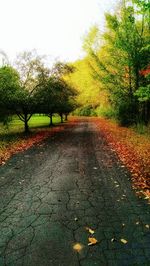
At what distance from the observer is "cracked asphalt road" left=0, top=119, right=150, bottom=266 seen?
3.83 meters

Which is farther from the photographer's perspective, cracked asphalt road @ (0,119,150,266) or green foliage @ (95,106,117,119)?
green foliage @ (95,106,117,119)

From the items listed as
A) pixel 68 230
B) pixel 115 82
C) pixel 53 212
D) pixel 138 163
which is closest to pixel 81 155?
pixel 138 163

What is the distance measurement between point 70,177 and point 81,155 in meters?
3.33

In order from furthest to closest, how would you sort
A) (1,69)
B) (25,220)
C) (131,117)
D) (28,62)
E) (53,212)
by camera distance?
(131,117), (28,62), (1,69), (53,212), (25,220)

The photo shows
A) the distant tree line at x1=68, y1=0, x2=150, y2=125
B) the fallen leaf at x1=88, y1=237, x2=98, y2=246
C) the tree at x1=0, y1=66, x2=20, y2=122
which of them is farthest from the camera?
the distant tree line at x1=68, y1=0, x2=150, y2=125

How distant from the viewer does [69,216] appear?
201 inches

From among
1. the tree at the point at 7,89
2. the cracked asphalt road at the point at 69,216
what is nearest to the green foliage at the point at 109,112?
the tree at the point at 7,89

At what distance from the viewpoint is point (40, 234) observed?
4.43 m

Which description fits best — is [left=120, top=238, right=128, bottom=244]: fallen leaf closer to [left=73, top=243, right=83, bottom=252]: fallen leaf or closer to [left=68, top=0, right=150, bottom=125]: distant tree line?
[left=73, top=243, right=83, bottom=252]: fallen leaf

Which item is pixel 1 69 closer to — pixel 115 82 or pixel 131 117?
pixel 115 82

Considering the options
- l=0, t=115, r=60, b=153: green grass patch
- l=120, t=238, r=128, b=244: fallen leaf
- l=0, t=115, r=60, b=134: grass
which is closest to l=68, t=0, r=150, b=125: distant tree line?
l=0, t=115, r=60, b=153: green grass patch

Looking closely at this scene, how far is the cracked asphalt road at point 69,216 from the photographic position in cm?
383

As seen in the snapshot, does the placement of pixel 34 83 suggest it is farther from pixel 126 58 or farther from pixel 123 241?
pixel 123 241

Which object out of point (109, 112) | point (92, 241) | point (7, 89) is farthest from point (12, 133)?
point (92, 241)
